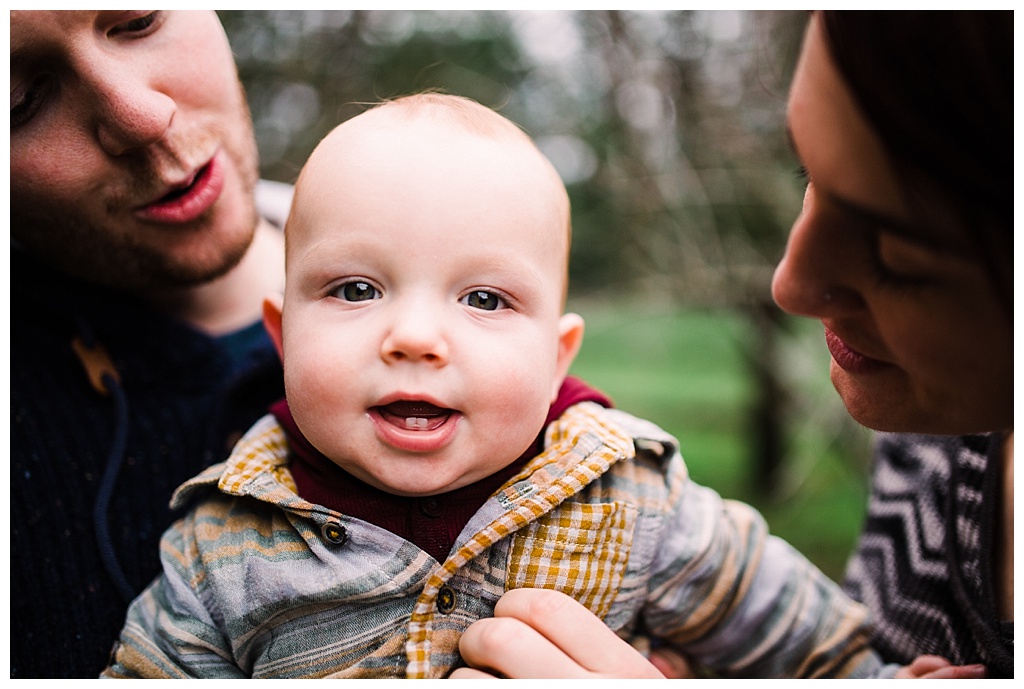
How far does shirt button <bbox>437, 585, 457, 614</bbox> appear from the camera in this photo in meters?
1.07

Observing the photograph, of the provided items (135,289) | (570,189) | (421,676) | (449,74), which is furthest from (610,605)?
(570,189)

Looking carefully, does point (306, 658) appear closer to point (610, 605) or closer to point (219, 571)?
point (219, 571)

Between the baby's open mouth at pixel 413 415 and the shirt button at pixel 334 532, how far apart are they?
0.17 metres

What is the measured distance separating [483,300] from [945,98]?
21.9 inches

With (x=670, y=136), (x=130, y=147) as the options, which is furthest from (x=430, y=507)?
(x=670, y=136)

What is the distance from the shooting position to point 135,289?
1.42 m

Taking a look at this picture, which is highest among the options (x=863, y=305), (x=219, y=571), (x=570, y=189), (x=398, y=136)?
(x=570, y=189)

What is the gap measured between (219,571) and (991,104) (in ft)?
3.44

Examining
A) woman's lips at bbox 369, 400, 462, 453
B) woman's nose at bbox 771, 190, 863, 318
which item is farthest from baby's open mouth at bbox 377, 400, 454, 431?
woman's nose at bbox 771, 190, 863, 318

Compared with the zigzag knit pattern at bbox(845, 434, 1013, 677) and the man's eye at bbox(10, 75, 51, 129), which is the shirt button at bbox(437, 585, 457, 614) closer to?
the zigzag knit pattern at bbox(845, 434, 1013, 677)

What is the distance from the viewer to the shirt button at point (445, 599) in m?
1.07

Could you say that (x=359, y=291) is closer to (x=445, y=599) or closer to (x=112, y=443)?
(x=445, y=599)

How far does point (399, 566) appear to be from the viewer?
3.49 ft

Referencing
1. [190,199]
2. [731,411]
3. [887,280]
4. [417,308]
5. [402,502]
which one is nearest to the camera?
[887,280]
